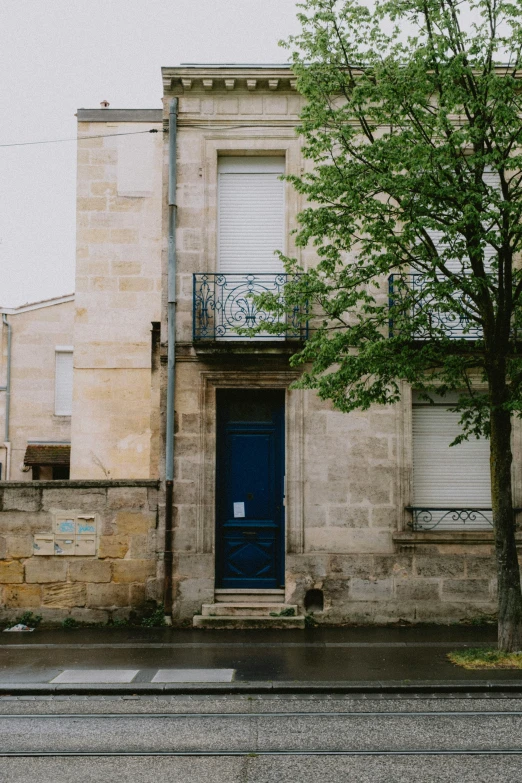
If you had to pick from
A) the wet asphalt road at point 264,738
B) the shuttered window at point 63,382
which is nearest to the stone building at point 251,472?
the wet asphalt road at point 264,738

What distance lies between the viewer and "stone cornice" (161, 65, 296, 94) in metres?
13.1

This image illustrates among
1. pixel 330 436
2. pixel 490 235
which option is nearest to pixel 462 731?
pixel 490 235


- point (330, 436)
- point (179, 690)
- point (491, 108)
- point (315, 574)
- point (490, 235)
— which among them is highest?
point (491, 108)

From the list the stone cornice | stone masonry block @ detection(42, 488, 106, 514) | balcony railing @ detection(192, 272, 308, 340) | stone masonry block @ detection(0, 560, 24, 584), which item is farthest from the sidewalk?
the stone cornice

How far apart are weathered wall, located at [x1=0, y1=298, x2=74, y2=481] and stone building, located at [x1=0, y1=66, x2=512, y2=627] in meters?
15.9

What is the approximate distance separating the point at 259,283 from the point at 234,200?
1.49 metres

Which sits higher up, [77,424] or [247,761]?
[77,424]

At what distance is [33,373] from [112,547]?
1784cm

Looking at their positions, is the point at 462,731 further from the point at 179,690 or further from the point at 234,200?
the point at 234,200

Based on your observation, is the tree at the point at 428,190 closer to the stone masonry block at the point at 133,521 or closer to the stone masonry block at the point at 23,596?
the stone masonry block at the point at 133,521

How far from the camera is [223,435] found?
13219 millimetres

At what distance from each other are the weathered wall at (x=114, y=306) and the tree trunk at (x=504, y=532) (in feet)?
28.3

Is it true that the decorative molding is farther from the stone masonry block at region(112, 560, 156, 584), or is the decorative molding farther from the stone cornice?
the stone masonry block at region(112, 560, 156, 584)

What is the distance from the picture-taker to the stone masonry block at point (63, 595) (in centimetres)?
1248
